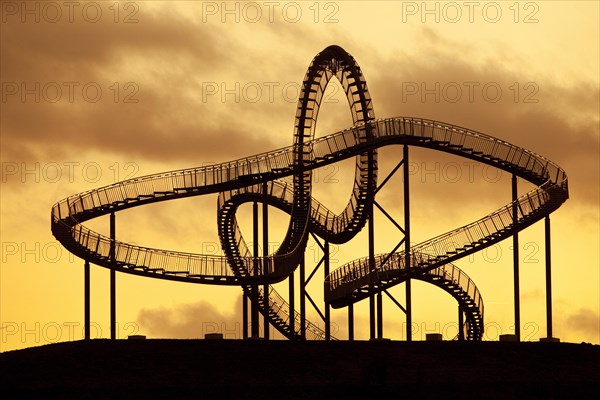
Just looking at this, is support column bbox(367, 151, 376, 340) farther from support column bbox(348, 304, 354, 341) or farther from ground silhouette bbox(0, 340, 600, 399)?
ground silhouette bbox(0, 340, 600, 399)

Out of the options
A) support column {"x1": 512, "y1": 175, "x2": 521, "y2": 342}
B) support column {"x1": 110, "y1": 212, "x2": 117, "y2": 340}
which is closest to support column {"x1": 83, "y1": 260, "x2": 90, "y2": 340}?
support column {"x1": 110, "y1": 212, "x2": 117, "y2": 340}

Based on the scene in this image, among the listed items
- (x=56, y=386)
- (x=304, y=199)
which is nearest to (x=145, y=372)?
(x=56, y=386)

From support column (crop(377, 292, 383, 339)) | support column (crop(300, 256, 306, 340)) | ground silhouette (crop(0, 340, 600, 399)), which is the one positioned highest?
support column (crop(300, 256, 306, 340))

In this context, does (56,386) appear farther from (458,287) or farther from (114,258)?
(458,287)

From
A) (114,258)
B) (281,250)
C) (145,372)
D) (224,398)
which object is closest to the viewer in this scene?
(224,398)

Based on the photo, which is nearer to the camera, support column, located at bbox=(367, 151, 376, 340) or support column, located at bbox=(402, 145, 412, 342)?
support column, located at bbox=(402, 145, 412, 342)

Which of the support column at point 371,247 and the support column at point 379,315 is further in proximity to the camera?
the support column at point 371,247

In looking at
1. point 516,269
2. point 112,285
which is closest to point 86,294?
point 112,285

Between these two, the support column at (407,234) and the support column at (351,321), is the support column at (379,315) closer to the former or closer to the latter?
the support column at (407,234)

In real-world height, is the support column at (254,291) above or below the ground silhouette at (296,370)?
above

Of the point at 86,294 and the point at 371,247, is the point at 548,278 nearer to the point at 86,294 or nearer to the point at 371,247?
the point at 371,247

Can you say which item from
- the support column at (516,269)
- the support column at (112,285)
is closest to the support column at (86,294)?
the support column at (112,285)
